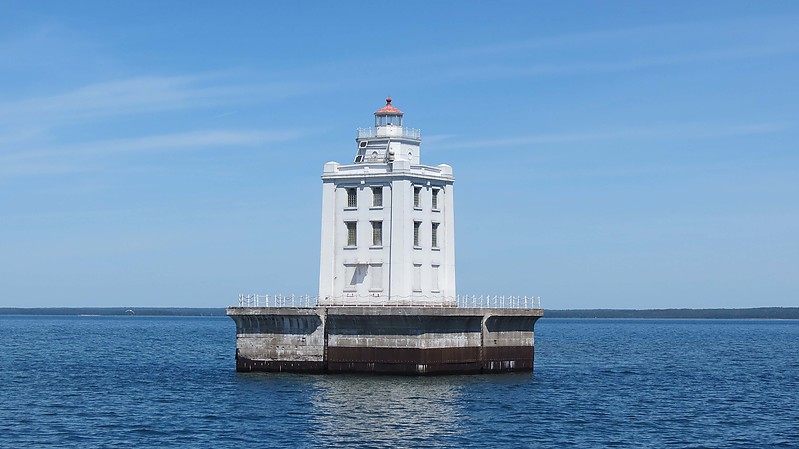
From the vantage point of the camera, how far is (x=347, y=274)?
6231cm

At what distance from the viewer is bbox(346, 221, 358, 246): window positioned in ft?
204

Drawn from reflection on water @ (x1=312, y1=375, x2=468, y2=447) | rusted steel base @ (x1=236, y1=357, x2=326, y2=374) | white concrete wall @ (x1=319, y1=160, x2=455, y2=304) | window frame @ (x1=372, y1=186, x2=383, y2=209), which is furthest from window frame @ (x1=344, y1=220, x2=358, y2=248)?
reflection on water @ (x1=312, y1=375, x2=468, y2=447)

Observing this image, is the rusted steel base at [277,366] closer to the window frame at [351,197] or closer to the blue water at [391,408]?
the blue water at [391,408]

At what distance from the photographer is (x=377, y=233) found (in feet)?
203

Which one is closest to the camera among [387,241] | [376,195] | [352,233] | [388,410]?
[388,410]

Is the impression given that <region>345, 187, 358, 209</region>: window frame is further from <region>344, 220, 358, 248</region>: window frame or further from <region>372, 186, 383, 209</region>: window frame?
<region>372, 186, 383, 209</region>: window frame

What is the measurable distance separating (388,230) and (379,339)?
6396 millimetres

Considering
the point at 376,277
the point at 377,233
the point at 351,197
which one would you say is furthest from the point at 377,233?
the point at 351,197

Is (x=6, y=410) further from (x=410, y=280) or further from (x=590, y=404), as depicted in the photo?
(x=590, y=404)

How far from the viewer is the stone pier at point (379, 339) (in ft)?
187

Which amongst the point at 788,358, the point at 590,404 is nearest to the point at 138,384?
the point at 590,404

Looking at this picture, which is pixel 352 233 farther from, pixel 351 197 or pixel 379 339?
pixel 379 339

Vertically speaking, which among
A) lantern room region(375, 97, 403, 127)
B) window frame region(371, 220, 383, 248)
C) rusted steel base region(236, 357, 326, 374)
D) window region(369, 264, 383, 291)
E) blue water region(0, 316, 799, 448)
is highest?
lantern room region(375, 97, 403, 127)

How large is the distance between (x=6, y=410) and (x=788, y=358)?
216 ft
